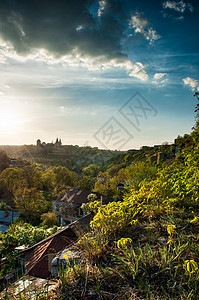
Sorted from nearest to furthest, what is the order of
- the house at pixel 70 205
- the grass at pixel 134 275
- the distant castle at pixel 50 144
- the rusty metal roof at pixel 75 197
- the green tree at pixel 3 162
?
1. the grass at pixel 134 275
2. the house at pixel 70 205
3. the rusty metal roof at pixel 75 197
4. the green tree at pixel 3 162
5. the distant castle at pixel 50 144

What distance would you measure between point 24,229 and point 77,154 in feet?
293

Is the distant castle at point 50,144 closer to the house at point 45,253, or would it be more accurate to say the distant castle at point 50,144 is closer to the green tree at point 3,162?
the green tree at point 3,162

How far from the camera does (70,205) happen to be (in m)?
21.5

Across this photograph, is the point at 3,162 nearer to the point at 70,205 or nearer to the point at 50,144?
the point at 70,205

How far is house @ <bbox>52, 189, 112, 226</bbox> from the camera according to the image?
66.9 ft

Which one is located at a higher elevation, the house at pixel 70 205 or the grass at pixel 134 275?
the grass at pixel 134 275

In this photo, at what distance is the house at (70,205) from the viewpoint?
803 inches

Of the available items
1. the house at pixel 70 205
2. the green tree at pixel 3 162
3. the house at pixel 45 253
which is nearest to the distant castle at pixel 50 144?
the green tree at pixel 3 162

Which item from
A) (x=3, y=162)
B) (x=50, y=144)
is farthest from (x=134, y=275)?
(x=50, y=144)

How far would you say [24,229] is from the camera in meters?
9.85

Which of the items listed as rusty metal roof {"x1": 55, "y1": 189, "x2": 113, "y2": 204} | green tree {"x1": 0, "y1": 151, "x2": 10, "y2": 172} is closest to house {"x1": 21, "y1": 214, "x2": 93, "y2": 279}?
rusty metal roof {"x1": 55, "y1": 189, "x2": 113, "y2": 204}

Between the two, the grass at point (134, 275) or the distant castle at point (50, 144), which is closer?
the grass at point (134, 275)

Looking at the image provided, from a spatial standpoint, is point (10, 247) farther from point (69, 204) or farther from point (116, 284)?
point (69, 204)

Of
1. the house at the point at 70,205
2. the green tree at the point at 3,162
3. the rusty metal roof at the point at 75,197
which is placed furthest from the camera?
the green tree at the point at 3,162
